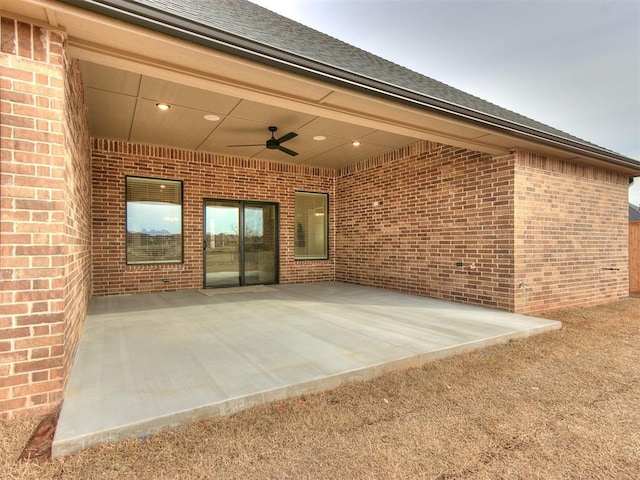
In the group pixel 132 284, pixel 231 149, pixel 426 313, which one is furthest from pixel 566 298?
pixel 132 284

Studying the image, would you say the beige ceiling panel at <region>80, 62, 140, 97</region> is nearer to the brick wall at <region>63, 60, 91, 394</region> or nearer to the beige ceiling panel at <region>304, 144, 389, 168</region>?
the brick wall at <region>63, 60, 91, 394</region>

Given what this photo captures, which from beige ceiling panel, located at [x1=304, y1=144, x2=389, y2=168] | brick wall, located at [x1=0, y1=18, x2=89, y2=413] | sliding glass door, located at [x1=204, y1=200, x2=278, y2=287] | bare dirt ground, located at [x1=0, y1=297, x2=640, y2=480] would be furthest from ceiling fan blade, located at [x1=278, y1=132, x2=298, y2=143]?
bare dirt ground, located at [x1=0, y1=297, x2=640, y2=480]

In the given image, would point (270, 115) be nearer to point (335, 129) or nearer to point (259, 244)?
point (335, 129)

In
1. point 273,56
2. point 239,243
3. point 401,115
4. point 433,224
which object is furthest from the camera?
point 239,243

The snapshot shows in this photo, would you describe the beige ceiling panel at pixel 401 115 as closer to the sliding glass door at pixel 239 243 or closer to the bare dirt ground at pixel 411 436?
the bare dirt ground at pixel 411 436

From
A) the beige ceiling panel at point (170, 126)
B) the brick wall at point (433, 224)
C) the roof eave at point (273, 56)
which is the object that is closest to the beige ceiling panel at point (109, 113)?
the beige ceiling panel at point (170, 126)

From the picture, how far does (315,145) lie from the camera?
A: 259 inches

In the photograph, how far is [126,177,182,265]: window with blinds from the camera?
6.63 m

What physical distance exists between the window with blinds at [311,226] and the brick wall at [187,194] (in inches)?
7.1

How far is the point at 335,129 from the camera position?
220 inches

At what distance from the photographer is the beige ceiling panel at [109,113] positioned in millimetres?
4289

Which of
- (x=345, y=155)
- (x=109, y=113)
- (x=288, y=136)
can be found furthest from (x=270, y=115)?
(x=345, y=155)

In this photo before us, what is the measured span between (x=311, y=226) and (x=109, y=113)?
16.5 ft

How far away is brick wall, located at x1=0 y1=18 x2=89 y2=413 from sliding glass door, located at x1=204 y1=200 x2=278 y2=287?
5229 millimetres
